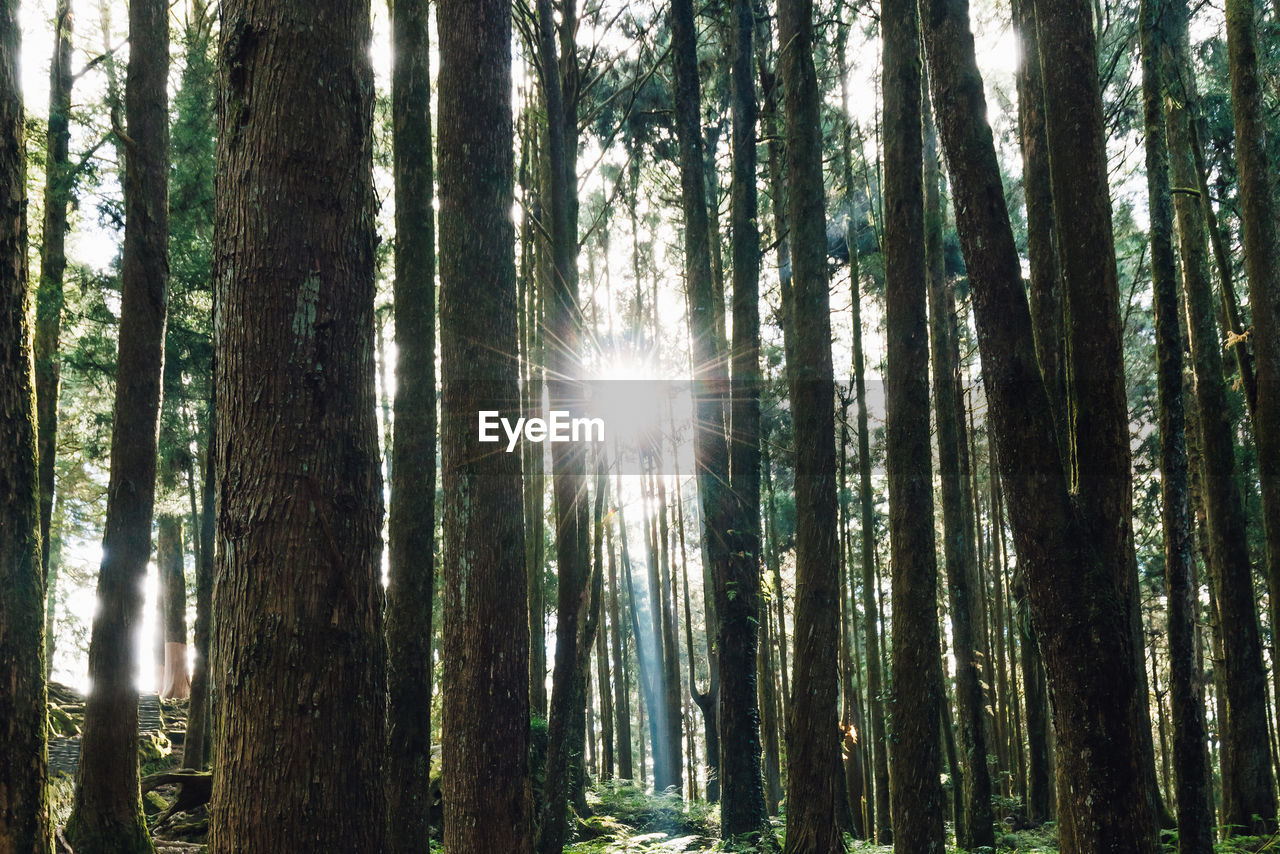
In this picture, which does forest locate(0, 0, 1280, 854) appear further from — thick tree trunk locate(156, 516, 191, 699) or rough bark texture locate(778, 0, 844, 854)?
thick tree trunk locate(156, 516, 191, 699)

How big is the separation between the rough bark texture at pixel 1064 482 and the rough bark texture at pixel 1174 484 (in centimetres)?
309

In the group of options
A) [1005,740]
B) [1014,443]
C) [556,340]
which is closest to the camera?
[1014,443]

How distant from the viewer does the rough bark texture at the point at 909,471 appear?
5719mm

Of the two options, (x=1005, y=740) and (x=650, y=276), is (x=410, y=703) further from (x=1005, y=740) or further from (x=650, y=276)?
(x=1005, y=740)

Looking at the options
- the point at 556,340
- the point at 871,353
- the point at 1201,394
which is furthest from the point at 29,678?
the point at 871,353

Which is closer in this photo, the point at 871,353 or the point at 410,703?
the point at 410,703

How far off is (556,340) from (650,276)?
1393 cm

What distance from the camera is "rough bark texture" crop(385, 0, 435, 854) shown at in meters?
5.74

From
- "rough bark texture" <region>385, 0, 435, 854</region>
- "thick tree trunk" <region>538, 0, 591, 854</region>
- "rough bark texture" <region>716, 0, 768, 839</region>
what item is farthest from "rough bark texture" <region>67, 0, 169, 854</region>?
"rough bark texture" <region>716, 0, 768, 839</region>

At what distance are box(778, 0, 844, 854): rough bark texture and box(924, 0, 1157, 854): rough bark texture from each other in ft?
5.64

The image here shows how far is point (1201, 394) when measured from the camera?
27.2 feet

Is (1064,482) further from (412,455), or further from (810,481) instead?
(412,455)

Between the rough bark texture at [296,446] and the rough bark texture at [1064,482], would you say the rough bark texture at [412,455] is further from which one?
the rough bark texture at [1064,482]

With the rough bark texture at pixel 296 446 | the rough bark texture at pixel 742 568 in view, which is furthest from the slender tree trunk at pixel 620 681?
the rough bark texture at pixel 296 446
